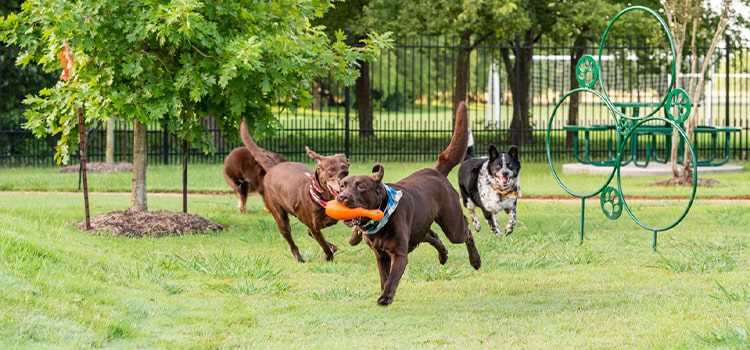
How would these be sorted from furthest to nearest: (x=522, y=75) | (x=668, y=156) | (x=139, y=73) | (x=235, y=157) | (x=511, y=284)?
(x=522, y=75) < (x=668, y=156) < (x=235, y=157) < (x=139, y=73) < (x=511, y=284)

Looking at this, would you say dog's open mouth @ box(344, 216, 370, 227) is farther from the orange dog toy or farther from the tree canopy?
the tree canopy

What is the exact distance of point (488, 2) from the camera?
24.1m

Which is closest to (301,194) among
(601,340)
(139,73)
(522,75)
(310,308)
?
(310,308)

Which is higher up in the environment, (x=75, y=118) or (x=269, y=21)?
(x=269, y=21)

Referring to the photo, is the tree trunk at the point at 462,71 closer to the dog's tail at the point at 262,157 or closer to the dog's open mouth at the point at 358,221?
the dog's tail at the point at 262,157

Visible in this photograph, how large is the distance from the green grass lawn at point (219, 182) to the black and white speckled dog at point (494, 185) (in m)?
4.18

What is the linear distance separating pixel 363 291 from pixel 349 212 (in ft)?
4.95

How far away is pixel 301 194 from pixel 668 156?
1457cm

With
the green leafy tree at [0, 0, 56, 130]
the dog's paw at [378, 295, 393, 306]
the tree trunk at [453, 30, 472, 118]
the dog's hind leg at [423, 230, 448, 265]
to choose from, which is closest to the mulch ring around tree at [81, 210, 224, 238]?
the dog's hind leg at [423, 230, 448, 265]

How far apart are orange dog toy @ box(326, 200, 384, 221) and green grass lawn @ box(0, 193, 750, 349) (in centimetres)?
75

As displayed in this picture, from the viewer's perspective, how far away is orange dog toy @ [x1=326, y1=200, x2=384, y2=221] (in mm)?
7668

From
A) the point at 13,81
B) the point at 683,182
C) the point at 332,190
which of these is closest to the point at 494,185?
the point at 332,190

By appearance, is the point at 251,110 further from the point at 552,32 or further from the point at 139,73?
the point at 552,32

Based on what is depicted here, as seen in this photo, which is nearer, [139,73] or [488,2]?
[139,73]
